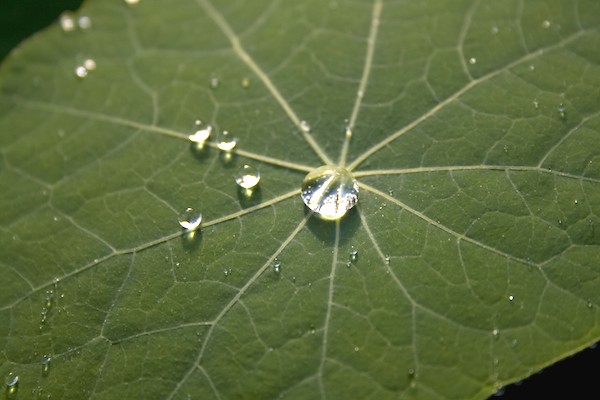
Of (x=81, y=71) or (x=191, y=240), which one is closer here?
(x=191, y=240)

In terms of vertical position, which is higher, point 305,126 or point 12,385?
point 305,126

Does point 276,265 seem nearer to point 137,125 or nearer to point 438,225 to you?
point 438,225

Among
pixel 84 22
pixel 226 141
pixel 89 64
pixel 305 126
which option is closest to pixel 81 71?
pixel 89 64

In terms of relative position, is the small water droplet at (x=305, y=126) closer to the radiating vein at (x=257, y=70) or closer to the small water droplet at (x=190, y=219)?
the radiating vein at (x=257, y=70)

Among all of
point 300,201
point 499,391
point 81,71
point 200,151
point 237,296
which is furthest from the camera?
point 81,71

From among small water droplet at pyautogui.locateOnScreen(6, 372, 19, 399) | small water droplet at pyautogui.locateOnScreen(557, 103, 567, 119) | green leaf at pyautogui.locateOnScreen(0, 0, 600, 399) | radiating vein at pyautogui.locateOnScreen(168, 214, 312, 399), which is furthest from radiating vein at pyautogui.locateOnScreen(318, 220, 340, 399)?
small water droplet at pyautogui.locateOnScreen(6, 372, 19, 399)

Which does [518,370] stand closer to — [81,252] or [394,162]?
[394,162]

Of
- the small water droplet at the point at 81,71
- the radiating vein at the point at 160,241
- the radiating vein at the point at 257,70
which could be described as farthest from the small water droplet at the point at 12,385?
the radiating vein at the point at 257,70
